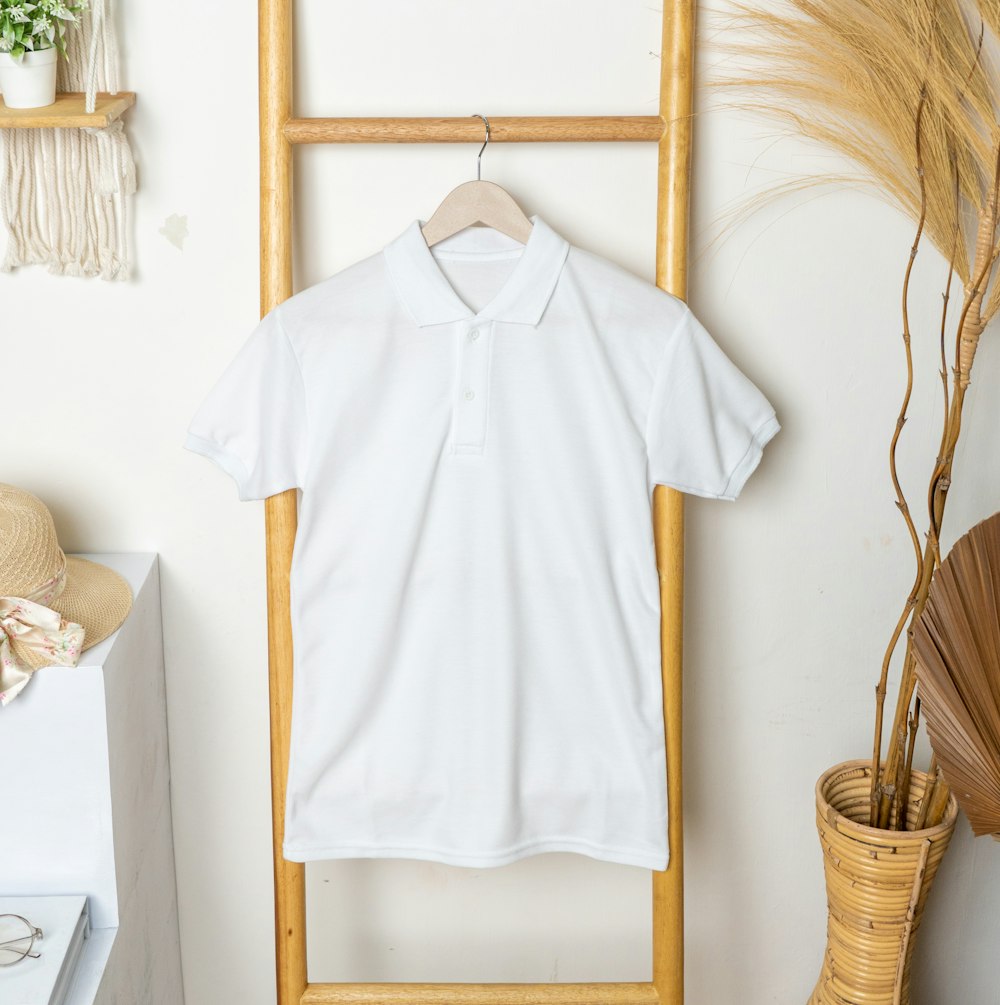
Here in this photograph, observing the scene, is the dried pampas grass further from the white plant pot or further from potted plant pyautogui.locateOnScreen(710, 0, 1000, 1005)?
the white plant pot

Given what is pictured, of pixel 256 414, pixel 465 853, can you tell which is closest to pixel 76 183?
pixel 256 414

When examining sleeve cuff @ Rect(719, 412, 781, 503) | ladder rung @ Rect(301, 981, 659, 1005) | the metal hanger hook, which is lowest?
ladder rung @ Rect(301, 981, 659, 1005)

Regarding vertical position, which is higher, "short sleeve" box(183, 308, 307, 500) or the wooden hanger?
the wooden hanger

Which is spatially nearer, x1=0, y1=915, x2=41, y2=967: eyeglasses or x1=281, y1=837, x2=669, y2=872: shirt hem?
x1=0, y1=915, x2=41, y2=967: eyeglasses

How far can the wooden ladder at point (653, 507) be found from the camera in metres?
1.21

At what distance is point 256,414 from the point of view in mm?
1209

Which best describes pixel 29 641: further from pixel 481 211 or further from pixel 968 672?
pixel 968 672

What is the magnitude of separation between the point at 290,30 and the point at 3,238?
0.38m

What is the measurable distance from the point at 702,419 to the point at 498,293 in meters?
0.25

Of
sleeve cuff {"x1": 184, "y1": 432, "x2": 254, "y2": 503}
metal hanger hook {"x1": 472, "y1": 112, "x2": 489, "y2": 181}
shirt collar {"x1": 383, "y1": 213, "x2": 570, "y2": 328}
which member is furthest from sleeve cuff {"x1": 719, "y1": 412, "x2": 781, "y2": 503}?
sleeve cuff {"x1": 184, "y1": 432, "x2": 254, "y2": 503}

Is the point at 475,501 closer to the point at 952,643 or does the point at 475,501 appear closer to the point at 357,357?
the point at 357,357

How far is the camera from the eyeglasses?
1120 millimetres

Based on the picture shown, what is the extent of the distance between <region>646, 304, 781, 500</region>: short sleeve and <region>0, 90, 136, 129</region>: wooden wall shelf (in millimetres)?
593

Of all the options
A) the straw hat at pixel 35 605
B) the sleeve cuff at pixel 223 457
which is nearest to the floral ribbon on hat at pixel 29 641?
the straw hat at pixel 35 605
